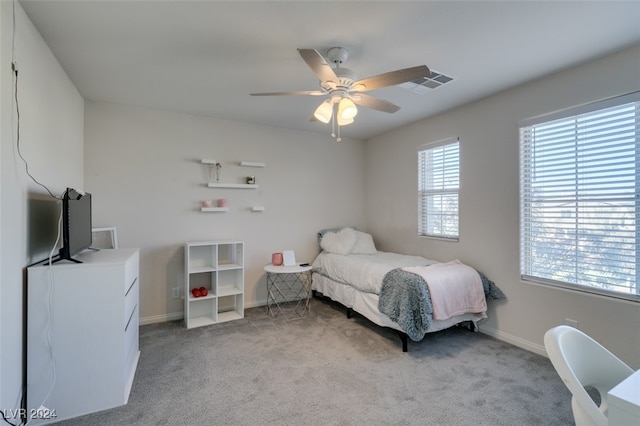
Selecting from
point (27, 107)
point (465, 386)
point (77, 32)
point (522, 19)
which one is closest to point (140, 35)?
point (77, 32)

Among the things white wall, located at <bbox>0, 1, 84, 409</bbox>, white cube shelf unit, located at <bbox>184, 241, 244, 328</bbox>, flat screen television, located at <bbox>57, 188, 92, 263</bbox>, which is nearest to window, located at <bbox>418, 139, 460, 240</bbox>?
white cube shelf unit, located at <bbox>184, 241, 244, 328</bbox>

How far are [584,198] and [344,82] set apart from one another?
2207 millimetres

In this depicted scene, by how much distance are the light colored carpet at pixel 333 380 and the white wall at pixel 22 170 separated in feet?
2.23

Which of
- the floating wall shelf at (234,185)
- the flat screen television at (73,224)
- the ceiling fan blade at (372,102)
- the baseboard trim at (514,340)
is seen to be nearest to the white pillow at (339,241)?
the floating wall shelf at (234,185)

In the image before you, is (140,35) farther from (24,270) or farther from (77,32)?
(24,270)

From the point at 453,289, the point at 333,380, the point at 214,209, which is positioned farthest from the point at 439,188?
the point at 214,209

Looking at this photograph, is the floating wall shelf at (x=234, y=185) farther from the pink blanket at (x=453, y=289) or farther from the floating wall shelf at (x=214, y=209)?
the pink blanket at (x=453, y=289)

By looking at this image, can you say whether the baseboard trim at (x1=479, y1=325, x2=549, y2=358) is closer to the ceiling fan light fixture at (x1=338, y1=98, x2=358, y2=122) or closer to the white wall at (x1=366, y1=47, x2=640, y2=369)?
the white wall at (x1=366, y1=47, x2=640, y2=369)

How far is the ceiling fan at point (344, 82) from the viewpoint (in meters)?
1.83

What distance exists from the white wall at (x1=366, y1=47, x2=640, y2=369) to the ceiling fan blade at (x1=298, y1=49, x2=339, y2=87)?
79.2 inches

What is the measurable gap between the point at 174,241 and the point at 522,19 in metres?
3.83

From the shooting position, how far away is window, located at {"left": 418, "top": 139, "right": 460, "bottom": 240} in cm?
358

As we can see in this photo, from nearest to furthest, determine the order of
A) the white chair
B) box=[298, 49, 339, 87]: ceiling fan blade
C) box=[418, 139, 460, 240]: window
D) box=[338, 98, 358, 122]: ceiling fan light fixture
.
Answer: the white chair, box=[298, 49, 339, 87]: ceiling fan blade, box=[338, 98, 358, 122]: ceiling fan light fixture, box=[418, 139, 460, 240]: window

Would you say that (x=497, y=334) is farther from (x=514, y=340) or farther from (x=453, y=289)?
(x=453, y=289)
